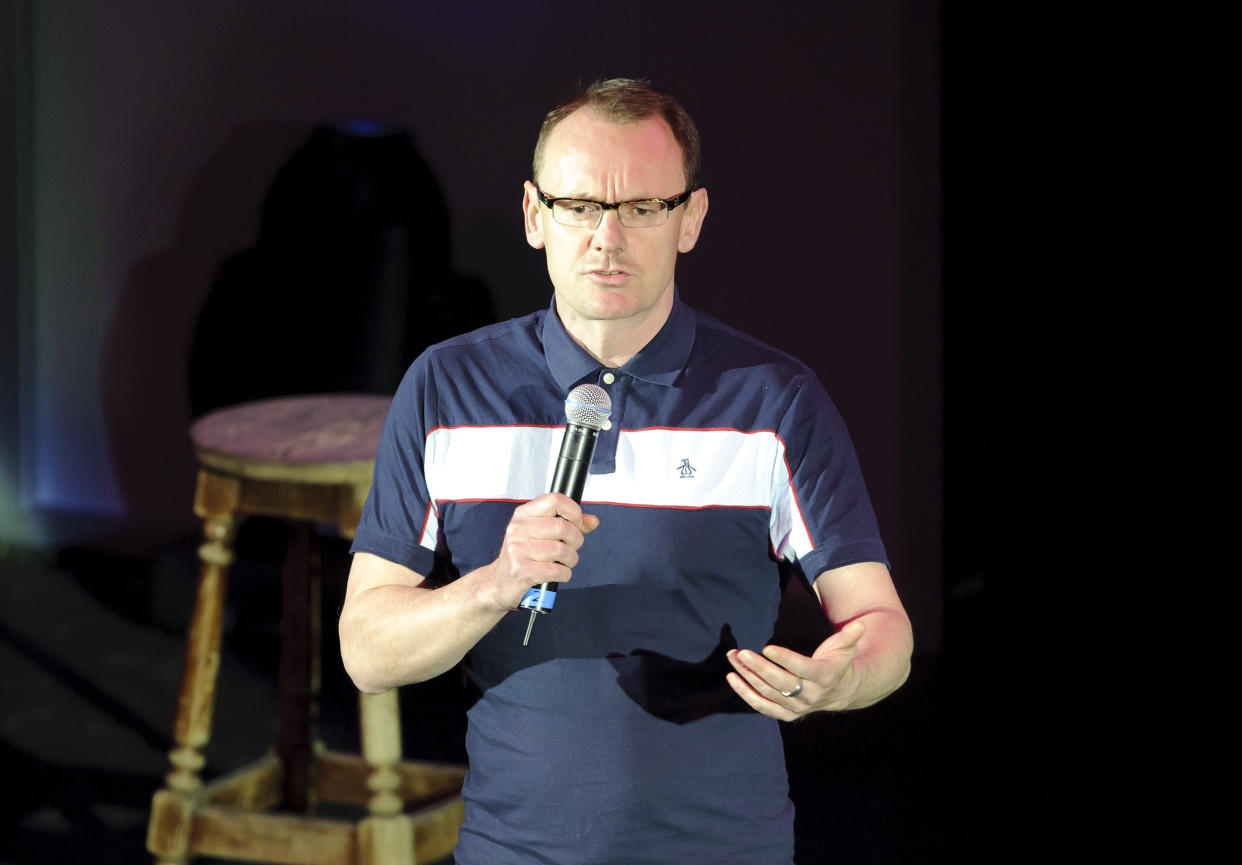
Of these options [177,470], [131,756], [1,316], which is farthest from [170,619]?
[1,316]

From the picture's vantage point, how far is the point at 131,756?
337 centimetres

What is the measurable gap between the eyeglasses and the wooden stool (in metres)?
1.10

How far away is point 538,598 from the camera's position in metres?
1.25

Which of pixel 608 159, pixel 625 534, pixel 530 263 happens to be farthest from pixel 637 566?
pixel 530 263

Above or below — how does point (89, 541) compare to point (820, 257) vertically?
below

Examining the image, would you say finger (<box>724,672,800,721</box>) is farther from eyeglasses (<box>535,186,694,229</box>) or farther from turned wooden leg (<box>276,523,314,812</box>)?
turned wooden leg (<box>276,523,314,812</box>)

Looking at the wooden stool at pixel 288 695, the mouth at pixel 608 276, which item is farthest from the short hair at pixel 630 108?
the wooden stool at pixel 288 695

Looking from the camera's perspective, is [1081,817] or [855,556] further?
[1081,817]

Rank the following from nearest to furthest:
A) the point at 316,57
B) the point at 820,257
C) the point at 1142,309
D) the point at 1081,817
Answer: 1. the point at 1081,817
2. the point at 1142,309
3. the point at 820,257
4. the point at 316,57

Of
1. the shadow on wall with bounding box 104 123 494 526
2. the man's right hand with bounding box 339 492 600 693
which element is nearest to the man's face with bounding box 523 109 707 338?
the man's right hand with bounding box 339 492 600 693

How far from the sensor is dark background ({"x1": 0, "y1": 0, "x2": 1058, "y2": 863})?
132 inches

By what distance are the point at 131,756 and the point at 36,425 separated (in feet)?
6.19

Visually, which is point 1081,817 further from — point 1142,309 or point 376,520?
point 376,520

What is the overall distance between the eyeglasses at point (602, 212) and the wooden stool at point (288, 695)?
1102 mm
